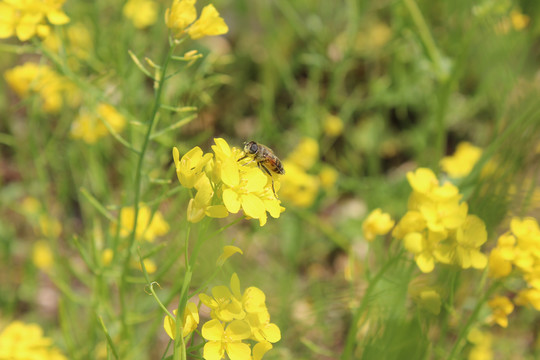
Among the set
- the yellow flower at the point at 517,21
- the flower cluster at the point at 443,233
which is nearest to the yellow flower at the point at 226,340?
the flower cluster at the point at 443,233

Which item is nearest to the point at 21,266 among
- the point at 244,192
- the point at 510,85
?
the point at 244,192

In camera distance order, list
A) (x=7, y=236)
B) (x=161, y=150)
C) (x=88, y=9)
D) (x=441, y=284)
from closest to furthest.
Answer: (x=441, y=284) < (x=161, y=150) < (x=88, y=9) < (x=7, y=236)

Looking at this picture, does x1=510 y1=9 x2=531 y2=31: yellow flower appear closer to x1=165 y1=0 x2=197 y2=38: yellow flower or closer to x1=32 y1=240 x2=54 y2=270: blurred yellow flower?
x1=165 y1=0 x2=197 y2=38: yellow flower

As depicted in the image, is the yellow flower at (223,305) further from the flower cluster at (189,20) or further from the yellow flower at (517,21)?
the yellow flower at (517,21)

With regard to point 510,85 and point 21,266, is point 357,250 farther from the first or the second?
point 21,266

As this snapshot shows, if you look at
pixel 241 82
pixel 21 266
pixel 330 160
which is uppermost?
pixel 241 82
